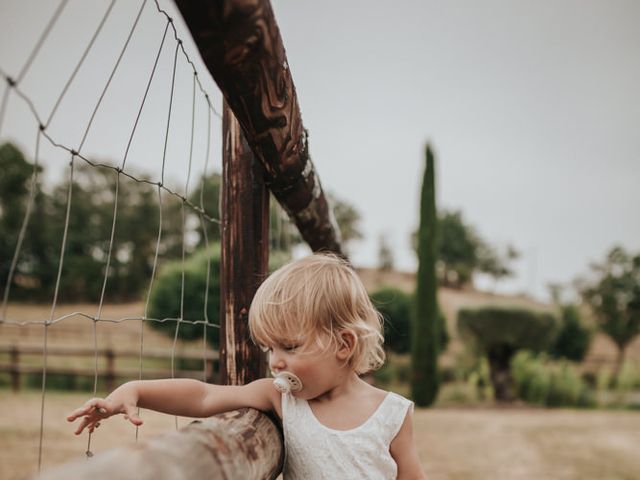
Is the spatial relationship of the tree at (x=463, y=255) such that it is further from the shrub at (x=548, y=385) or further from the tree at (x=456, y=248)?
the shrub at (x=548, y=385)

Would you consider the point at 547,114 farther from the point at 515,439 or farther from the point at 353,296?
the point at 353,296

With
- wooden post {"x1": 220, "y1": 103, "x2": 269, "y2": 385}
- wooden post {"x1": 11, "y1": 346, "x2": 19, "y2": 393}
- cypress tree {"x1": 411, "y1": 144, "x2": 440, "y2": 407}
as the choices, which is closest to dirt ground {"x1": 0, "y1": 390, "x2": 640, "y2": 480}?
wooden post {"x1": 11, "y1": 346, "x2": 19, "y2": 393}

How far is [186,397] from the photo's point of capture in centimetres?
103

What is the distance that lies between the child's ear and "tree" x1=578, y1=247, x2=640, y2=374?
98.2 ft

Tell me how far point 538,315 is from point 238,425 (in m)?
12.2

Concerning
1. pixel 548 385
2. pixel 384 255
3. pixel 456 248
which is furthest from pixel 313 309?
pixel 456 248

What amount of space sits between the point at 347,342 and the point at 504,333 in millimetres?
11482

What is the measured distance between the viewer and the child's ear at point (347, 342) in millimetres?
1101

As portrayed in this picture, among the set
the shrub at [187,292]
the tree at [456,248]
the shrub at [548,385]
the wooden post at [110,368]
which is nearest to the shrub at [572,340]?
the shrub at [548,385]

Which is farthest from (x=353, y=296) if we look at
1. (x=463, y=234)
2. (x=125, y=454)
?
(x=463, y=234)

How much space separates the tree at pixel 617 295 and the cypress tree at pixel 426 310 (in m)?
20.2

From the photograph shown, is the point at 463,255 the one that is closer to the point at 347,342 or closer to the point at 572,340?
the point at 572,340

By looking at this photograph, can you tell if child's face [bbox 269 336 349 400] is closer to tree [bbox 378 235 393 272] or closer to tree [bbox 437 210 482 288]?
tree [bbox 378 235 393 272]

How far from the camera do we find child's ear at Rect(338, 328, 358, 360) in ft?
3.61
